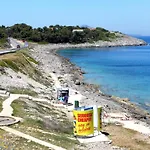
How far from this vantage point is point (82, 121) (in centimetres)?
3092

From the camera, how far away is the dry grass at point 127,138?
3066 cm

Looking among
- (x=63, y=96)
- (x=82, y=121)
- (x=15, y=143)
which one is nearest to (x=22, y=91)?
(x=63, y=96)

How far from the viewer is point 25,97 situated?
4206 cm

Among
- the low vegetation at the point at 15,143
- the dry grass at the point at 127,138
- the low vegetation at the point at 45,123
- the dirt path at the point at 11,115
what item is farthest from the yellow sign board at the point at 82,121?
the low vegetation at the point at 15,143

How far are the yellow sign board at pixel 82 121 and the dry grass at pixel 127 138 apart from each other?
2598 millimetres

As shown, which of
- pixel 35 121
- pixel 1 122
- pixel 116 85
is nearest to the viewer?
pixel 1 122

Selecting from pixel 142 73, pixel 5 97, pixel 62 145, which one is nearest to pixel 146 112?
pixel 5 97

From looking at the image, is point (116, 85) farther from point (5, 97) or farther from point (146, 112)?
point (5, 97)

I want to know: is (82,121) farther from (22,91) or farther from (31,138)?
(22,91)

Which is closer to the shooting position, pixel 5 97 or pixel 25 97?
pixel 5 97

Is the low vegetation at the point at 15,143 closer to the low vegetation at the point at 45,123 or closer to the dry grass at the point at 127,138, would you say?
the low vegetation at the point at 45,123

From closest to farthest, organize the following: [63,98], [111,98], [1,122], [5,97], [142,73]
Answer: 1. [1,122]
2. [5,97]
3. [63,98]
4. [111,98]
5. [142,73]

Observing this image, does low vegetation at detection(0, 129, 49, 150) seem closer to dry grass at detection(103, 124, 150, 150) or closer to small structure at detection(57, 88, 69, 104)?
dry grass at detection(103, 124, 150, 150)

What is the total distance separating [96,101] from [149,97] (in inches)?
535
